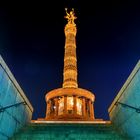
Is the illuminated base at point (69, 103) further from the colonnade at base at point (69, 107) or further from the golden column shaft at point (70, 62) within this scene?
the golden column shaft at point (70, 62)

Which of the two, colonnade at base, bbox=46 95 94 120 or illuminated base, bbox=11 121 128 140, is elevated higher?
colonnade at base, bbox=46 95 94 120

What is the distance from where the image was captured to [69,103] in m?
26.2

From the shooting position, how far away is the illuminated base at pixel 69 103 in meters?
25.4

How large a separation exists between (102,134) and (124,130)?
1.34m

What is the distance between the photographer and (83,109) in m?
26.1

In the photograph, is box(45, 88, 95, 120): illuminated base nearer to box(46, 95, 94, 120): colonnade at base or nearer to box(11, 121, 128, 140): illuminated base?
box(46, 95, 94, 120): colonnade at base

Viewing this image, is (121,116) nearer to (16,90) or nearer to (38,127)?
(38,127)

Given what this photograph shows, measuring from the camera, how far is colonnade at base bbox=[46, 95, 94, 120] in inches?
979

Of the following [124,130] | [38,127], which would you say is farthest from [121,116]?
[38,127]

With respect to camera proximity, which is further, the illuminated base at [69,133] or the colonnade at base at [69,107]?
the colonnade at base at [69,107]

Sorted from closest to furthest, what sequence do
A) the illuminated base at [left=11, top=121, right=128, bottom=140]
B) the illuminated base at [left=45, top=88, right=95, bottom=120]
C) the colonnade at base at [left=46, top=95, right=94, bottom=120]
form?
the illuminated base at [left=11, top=121, right=128, bottom=140] < the colonnade at base at [left=46, top=95, right=94, bottom=120] < the illuminated base at [left=45, top=88, right=95, bottom=120]

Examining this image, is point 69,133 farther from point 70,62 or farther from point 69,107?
point 70,62

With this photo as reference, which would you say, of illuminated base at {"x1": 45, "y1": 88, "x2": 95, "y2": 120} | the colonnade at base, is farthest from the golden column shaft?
the colonnade at base

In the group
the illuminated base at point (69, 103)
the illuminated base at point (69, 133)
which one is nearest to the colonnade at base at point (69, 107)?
the illuminated base at point (69, 103)
